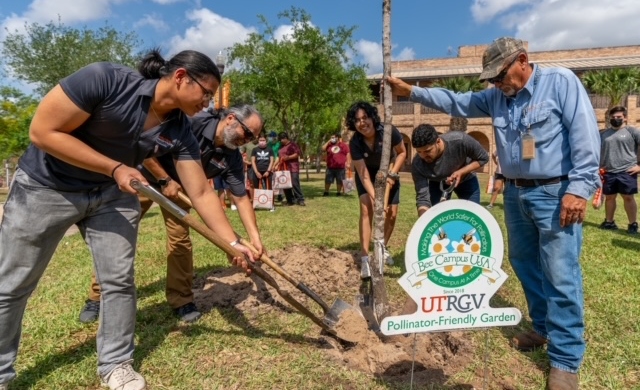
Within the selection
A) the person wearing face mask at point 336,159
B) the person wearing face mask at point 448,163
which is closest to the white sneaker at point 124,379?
the person wearing face mask at point 448,163

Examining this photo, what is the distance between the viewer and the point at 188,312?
11.8 ft

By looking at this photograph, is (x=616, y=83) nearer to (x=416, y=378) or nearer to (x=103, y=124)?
(x=416, y=378)

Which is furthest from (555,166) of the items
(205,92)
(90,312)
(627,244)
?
(627,244)

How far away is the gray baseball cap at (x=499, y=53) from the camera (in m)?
2.60

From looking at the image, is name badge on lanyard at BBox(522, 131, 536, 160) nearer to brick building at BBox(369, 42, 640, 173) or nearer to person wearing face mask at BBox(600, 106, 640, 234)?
person wearing face mask at BBox(600, 106, 640, 234)

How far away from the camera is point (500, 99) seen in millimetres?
2895

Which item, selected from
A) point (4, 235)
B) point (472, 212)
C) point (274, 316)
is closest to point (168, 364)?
point (274, 316)

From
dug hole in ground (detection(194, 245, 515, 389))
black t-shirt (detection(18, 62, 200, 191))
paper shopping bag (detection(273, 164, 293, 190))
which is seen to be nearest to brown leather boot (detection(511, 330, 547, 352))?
dug hole in ground (detection(194, 245, 515, 389))

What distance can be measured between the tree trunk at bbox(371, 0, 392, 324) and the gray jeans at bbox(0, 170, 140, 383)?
5.54 ft

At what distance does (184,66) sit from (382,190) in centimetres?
172

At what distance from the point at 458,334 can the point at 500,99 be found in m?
1.71

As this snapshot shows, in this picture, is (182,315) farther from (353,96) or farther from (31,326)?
(353,96)

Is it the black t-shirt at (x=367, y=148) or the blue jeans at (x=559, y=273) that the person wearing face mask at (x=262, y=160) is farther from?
the blue jeans at (x=559, y=273)

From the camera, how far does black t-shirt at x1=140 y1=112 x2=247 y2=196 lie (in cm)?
349
